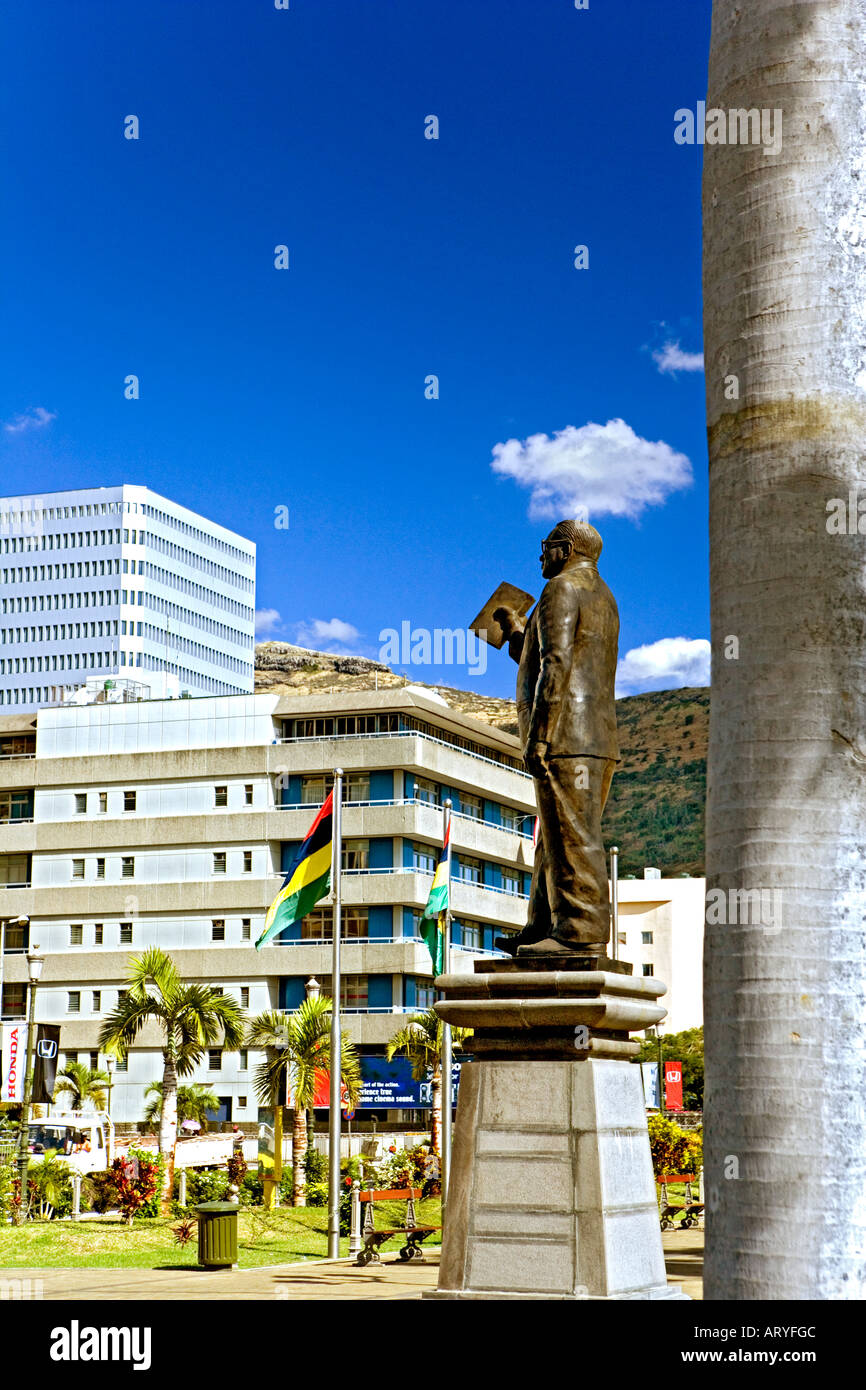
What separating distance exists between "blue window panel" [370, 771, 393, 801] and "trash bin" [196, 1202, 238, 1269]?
143 feet

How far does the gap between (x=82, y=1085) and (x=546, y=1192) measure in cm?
5481

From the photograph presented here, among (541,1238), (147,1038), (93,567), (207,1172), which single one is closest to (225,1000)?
(207,1172)

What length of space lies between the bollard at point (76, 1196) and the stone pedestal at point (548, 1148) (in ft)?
100

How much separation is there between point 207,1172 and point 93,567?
468ft

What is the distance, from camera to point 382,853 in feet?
227

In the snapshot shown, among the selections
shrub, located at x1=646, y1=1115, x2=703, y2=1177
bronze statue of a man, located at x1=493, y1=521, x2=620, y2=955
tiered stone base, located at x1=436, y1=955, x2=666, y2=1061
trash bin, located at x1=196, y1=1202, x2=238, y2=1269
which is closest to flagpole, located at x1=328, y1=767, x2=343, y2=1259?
trash bin, located at x1=196, y1=1202, x2=238, y2=1269

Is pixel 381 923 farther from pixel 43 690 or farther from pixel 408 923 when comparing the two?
pixel 43 690

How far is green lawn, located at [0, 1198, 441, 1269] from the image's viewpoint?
2884 cm

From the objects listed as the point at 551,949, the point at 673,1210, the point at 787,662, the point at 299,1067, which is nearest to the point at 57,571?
the point at 299,1067

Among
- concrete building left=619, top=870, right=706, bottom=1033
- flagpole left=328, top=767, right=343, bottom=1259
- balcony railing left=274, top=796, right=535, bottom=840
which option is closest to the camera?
flagpole left=328, top=767, right=343, bottom=1259

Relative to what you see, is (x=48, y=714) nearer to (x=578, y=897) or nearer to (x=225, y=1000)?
(x=225, y=1000)

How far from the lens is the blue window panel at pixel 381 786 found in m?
69.8

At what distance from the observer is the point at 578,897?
976 cm

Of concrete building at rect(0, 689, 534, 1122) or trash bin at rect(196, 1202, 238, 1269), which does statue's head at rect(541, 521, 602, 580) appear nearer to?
trash bin at rect(196, 1202, 238, 1269)
